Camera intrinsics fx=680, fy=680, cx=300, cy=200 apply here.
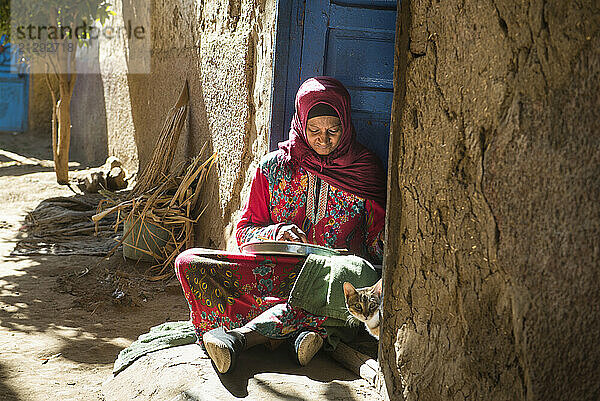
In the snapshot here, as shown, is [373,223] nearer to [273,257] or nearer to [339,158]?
[339,158]

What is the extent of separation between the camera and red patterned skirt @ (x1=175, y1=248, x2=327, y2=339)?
303 centimetres

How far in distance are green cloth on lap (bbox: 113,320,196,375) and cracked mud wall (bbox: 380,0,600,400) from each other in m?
1.37

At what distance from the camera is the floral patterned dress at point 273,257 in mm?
3012

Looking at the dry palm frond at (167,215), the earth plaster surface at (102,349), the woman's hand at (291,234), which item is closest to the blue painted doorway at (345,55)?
the woman's hand at (291,234)

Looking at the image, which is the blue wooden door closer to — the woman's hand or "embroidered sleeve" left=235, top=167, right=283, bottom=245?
"embroidered sleeve" left=235, top=167, right=283, bottom=245

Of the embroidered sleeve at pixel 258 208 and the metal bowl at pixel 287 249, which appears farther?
the embroidered sleeve at pixel 258 208

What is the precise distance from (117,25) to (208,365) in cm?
642

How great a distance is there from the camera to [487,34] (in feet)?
6.03

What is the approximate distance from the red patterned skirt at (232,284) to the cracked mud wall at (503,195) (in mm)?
1064

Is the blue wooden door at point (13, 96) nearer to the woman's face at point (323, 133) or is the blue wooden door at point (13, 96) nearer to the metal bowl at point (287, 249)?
the woman's face at point (323, 133)

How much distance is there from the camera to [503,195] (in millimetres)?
1833

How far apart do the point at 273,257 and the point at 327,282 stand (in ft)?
1.05

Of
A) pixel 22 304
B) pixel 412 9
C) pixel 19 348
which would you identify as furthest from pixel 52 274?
pixel 412 9

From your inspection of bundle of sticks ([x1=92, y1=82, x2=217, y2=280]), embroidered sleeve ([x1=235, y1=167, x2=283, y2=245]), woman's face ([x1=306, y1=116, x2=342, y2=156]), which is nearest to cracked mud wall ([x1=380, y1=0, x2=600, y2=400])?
woman's face ([x1=306, y1=116, x2=342, y2=156])
